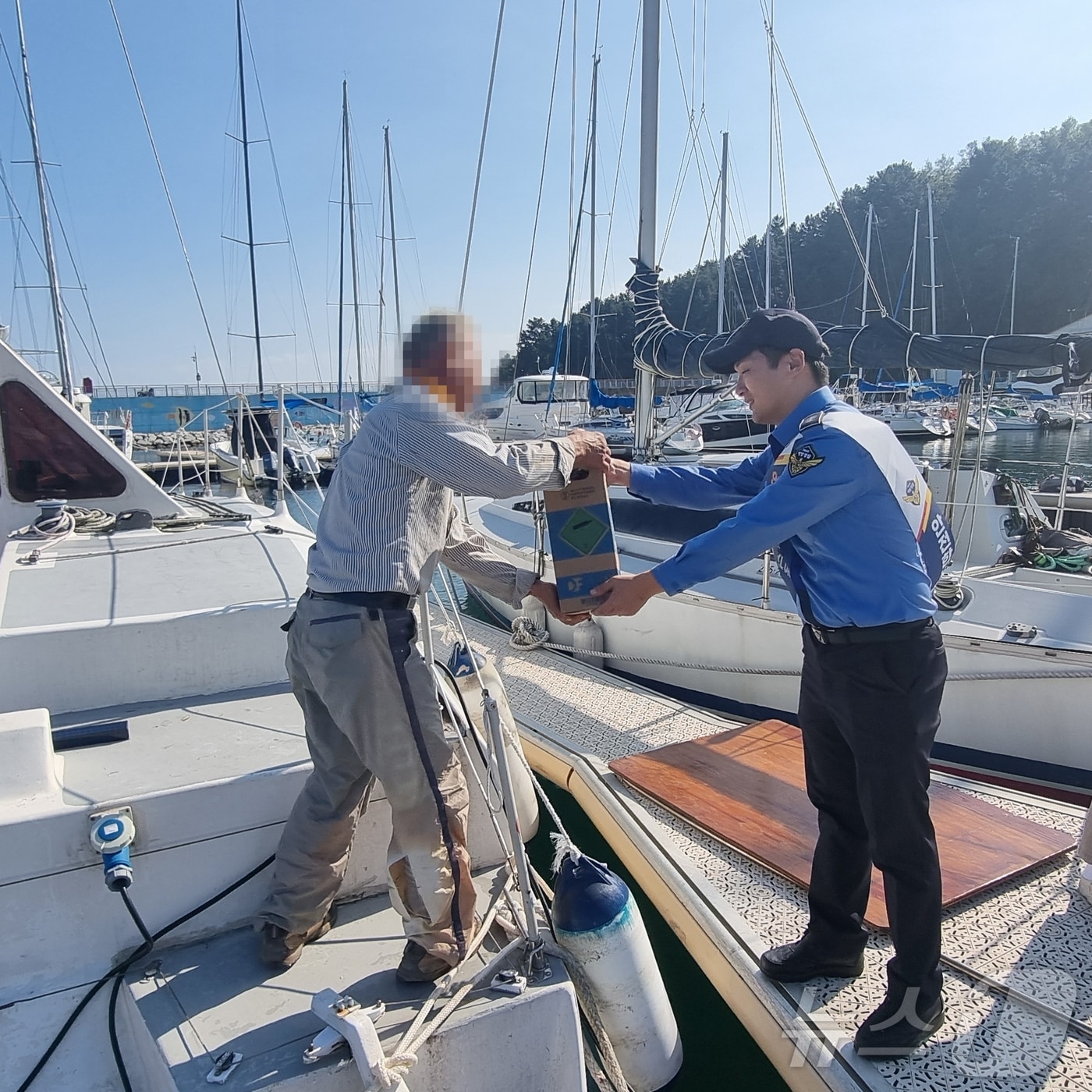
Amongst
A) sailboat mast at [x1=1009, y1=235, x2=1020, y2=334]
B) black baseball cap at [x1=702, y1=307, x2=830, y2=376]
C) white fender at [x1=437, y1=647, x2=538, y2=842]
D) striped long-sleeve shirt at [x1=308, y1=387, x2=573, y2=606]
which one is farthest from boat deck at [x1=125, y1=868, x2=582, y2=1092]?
sailboat mast at [x1=1009, y1=235, x2=1020, y2=334]

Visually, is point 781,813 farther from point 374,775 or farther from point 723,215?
point 723,215

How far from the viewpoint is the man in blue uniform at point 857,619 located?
6.77 feet

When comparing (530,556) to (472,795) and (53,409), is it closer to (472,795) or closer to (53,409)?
(53,409)

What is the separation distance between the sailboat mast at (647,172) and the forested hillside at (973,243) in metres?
44.7

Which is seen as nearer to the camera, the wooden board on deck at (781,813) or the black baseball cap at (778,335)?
the black baseball cap at (778,335)

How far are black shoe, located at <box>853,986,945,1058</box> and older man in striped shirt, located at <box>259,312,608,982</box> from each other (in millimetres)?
1167

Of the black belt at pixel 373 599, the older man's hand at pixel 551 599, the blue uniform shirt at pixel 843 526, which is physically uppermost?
the blue uniform shirt at pixel 843 526

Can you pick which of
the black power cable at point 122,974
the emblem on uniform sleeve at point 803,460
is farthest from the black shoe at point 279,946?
the emblem on uniform sleeve at point 803,460

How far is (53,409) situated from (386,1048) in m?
4.38

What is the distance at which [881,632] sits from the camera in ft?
6.80

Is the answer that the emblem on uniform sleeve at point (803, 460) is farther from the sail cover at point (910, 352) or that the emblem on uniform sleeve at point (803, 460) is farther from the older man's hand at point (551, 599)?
the sail cover at point (910, 352)

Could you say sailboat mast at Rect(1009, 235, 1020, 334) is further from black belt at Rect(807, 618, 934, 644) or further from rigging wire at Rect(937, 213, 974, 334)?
black belt at Rect(807, 618, 934, 644)

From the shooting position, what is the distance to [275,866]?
2.44 meters

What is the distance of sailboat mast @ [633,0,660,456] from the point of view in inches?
292
